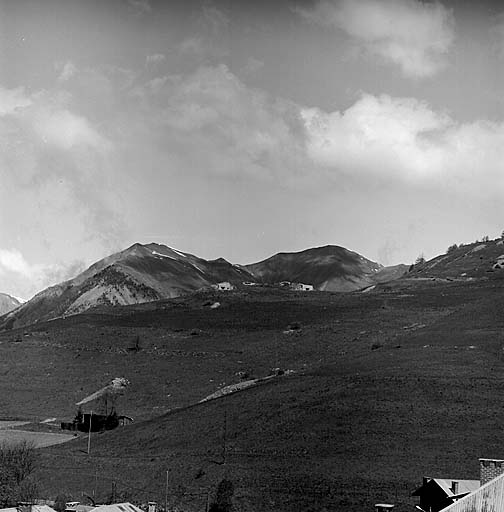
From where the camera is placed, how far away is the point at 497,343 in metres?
127

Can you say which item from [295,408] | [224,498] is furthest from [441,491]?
[295,408]

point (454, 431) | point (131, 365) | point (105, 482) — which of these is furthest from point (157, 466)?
point (131, 365)

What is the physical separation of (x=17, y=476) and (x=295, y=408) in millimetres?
34760

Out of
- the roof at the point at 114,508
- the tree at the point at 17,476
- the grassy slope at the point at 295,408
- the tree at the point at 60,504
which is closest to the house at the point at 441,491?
the roof at the point at 114,508

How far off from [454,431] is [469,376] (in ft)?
65.8

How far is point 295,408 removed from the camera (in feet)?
334

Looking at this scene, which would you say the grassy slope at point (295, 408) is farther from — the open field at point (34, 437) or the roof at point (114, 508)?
the roof at point (114, 508)

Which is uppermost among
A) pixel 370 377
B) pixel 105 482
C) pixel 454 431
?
pixel 370 377

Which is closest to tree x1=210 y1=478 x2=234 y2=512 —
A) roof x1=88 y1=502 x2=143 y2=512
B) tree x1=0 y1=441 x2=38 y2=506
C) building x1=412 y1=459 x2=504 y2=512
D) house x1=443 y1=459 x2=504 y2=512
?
tree x1=0 y1=441 x2=38 y2=506

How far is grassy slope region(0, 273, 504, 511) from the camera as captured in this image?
259 feet

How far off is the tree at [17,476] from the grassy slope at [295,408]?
2.90 meters

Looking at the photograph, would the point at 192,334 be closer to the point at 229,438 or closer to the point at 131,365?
the point at 131,365

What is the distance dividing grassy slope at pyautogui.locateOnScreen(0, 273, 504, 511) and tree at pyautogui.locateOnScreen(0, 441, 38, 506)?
114 inches

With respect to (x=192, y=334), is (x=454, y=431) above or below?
below
